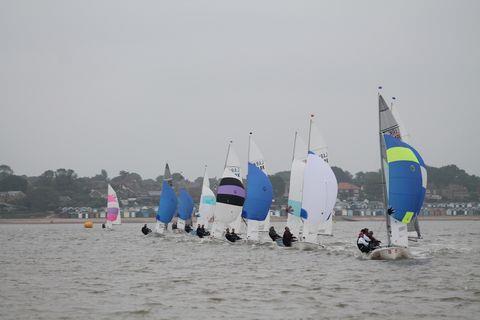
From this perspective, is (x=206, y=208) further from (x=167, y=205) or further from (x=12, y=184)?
(x=12, y=184)

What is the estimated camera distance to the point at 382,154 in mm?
35625

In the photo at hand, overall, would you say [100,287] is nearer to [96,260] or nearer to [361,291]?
[361,291]

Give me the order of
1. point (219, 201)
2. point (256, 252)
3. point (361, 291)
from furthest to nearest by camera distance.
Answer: point (219, 201), point (256, 252), point (361, 291)

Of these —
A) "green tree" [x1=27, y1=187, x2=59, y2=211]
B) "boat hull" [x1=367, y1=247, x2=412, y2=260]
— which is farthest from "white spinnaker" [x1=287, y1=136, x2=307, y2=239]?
"green tree" [x1=27, y1=187, x2=59, y2=211]

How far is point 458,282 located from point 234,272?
9844 mm

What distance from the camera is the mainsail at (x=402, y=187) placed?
33938 mm

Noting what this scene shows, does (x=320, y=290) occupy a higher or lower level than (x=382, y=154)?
lower

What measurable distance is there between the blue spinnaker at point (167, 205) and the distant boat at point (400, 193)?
35.0 meters

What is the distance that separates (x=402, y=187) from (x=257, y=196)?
1644cm

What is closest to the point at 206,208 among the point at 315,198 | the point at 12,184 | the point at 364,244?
the point at 315,198

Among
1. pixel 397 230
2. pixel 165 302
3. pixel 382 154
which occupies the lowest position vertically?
pixel 165 302

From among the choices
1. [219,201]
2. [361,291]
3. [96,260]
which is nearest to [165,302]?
[361,291]

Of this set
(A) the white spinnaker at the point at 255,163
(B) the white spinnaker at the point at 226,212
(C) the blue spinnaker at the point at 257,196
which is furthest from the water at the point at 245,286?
(B) the white spinnaker at the point at 226,212

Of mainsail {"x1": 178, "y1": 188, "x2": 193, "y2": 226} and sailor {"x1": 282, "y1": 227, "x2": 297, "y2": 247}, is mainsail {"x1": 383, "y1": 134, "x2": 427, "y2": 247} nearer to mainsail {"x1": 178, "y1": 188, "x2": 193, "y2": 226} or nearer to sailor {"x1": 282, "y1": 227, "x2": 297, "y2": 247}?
sailor {"x1": 282, "y1": 227, "x2": 297, "y2": 247}
